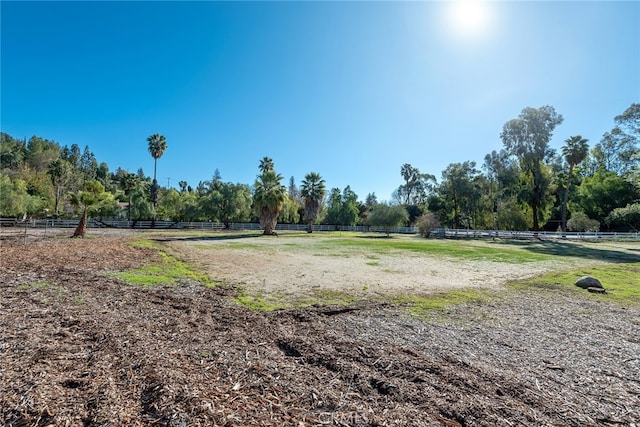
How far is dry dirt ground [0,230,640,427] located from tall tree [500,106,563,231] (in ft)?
150

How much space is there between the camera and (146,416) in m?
2.84

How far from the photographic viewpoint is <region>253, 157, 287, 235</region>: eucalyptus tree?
40.5 metres

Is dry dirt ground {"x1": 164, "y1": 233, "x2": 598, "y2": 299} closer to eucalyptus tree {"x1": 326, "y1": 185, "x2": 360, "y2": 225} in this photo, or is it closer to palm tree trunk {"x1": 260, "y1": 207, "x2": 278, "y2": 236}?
palm tree trunk {"x1": 260, "y1": 207, "x2": 278, "y2": 236}

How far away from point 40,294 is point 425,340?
8.46 meters

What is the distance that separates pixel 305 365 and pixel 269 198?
1461 inches

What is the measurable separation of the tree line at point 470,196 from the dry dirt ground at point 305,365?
2753 cm

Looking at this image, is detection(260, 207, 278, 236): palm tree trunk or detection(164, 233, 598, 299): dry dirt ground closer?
detection(164, 233, 598, 299): dry dirt ground

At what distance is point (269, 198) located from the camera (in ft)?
133

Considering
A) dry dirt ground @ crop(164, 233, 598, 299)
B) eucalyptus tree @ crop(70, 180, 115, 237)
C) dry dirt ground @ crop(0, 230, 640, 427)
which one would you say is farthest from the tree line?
dry dirt ground @ crop(0, 230, 640, 427)

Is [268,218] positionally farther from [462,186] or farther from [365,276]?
[462,186]

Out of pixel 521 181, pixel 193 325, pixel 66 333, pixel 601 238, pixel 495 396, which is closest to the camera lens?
pixel 495 396

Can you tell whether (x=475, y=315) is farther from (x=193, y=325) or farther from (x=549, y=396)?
(x=193, y=325)

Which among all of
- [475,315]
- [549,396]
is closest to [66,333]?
[549,396]

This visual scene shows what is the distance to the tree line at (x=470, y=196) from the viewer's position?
41.6m
